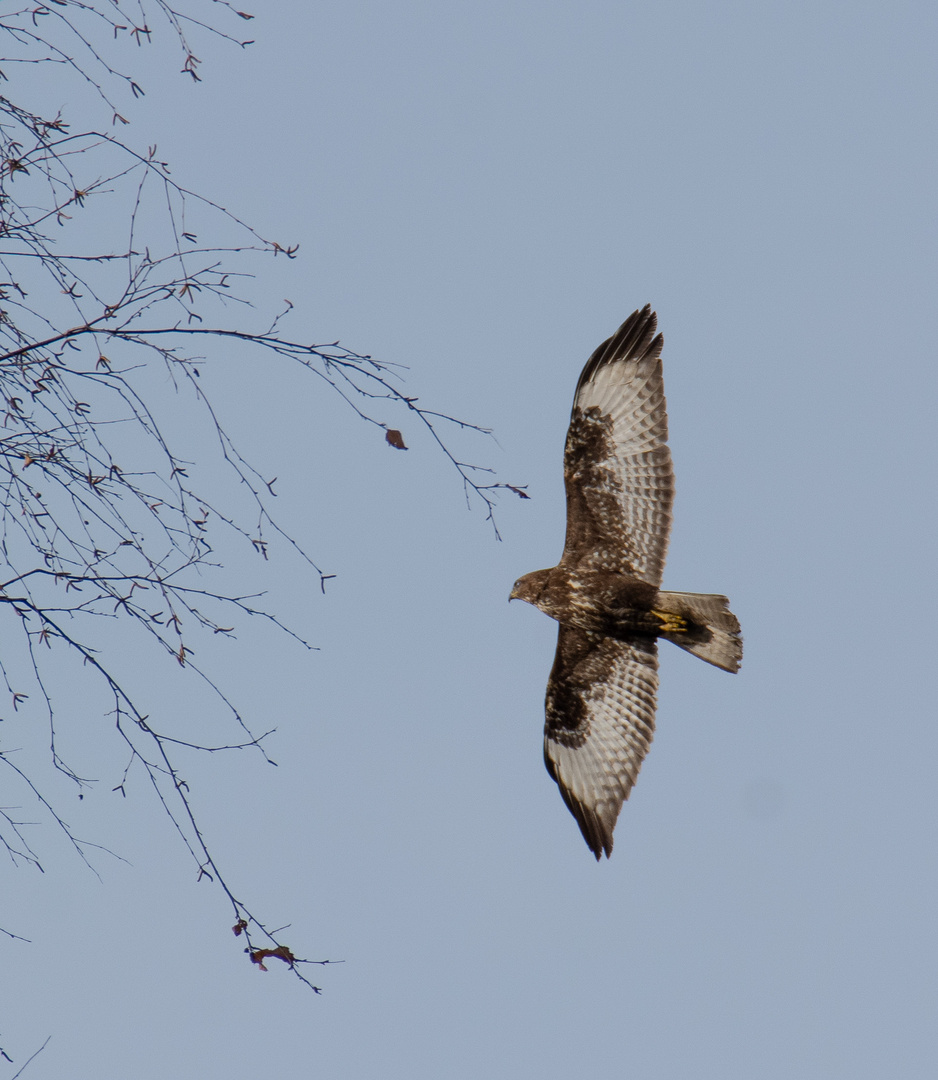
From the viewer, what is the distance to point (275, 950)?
3586 millimetres

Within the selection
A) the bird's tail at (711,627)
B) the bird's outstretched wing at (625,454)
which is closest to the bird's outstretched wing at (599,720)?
the bird's tail at (711,627)

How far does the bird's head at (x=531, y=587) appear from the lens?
8.52m

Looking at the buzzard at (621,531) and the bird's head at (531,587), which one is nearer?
the buzzard at (621,531)

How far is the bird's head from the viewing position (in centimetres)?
852

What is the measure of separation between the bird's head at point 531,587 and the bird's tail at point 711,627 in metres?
0.89

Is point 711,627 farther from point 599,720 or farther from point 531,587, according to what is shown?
point 599,720

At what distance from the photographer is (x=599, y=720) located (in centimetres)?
901

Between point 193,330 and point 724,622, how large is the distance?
5066 mm

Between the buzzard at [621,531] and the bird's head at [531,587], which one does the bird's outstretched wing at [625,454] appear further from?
the bird's head at [531,587]

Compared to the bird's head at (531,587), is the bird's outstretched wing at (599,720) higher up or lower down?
lower down

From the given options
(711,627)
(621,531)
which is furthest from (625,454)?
(711,627)

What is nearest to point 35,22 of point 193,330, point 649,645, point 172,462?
point 193,330

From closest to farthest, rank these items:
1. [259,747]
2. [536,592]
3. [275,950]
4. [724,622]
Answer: [275,950] < [259,747] < [724,622] < [536,592]

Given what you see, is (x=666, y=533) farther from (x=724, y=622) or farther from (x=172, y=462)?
(x=172, y=462)
